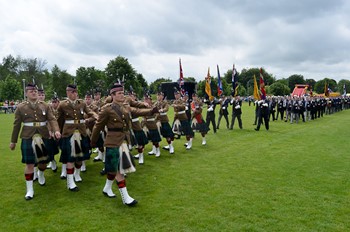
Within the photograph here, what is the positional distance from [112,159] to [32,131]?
7.14 ft

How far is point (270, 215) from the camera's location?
17.8ft

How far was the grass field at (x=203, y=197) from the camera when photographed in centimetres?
519

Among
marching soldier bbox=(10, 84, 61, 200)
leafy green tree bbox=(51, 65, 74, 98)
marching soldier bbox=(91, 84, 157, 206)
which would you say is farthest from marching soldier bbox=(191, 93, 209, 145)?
leafy green tree bbox=(51, 65, 74, 98)

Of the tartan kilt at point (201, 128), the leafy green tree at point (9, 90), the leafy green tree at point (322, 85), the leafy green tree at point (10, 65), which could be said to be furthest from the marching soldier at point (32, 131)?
the leafy green tree at point (322, 85)

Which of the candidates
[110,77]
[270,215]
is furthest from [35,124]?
[110,77]

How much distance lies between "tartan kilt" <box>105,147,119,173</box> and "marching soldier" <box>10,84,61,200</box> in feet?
4.39

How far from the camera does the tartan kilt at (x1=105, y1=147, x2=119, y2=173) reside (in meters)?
6.07

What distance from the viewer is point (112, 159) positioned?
6062 mm

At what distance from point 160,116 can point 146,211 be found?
5.73 metres

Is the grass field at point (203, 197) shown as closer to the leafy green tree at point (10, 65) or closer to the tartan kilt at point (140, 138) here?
the tartan kilt at point (140, 138)

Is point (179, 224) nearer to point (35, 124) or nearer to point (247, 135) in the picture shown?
point (35, 124)

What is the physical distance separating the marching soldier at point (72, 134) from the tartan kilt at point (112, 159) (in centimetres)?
146

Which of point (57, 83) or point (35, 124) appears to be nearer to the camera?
point (35, 124)

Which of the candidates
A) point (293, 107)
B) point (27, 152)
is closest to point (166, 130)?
point (27, 152)
